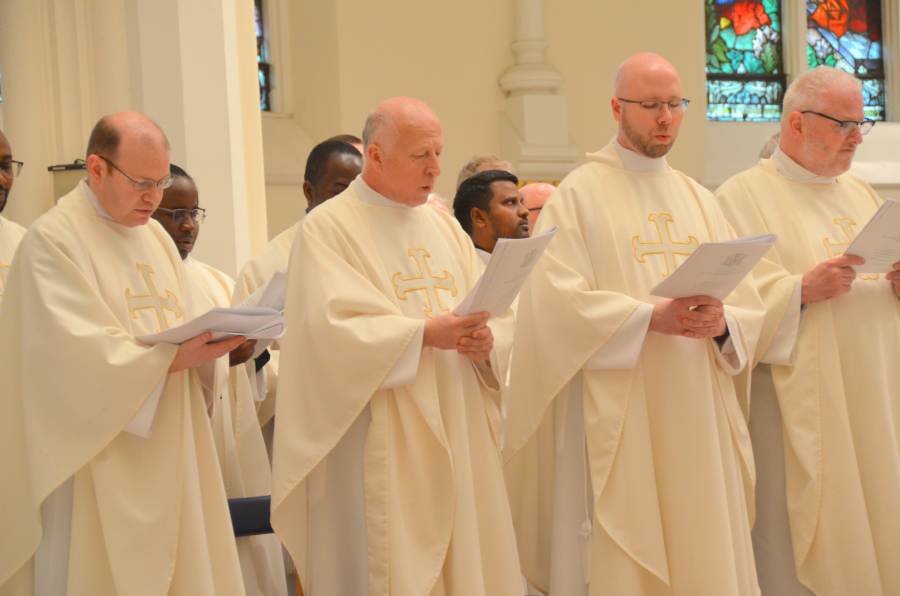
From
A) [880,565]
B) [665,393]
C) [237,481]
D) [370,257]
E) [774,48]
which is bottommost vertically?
[880,565]

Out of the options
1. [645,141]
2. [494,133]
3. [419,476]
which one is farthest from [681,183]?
[494,133]

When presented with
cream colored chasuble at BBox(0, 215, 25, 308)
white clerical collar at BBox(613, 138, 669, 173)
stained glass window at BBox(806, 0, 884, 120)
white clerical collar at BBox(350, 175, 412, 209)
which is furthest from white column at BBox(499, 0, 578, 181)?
cream colored chasuble at BBox(0, 215, 25, 308)

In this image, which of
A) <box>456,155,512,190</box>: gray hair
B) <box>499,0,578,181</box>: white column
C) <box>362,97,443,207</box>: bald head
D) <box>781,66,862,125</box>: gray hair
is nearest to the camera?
<box>362,97,443,207</box>: bald head

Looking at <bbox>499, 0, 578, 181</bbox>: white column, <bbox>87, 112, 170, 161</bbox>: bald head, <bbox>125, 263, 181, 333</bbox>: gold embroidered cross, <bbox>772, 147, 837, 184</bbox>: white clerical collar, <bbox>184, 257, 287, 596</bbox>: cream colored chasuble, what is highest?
<bbox>499, 0, 578, 181</bbox>: white column

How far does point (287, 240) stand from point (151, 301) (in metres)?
1.49

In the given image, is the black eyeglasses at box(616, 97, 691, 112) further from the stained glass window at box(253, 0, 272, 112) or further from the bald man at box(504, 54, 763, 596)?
the stained glass window at box(253, 0, 272, 112)

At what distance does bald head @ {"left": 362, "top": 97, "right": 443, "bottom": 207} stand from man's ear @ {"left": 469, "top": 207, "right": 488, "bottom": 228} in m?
1.21

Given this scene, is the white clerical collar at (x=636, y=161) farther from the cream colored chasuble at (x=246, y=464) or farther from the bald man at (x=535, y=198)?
the cream colored chasuble at (x=246, y=464)

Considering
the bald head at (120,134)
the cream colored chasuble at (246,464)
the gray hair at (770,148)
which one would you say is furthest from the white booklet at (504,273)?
the gray hair at (770,148)

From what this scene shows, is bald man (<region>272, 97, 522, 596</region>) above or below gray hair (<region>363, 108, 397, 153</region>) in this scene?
below

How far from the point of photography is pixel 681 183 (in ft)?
14.0

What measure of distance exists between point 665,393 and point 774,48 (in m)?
8.64

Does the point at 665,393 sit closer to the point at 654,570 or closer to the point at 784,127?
the point at 654,570

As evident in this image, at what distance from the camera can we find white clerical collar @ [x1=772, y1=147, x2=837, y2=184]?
4.64 m
